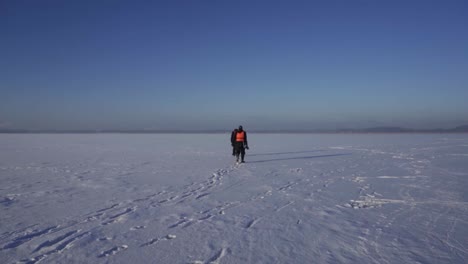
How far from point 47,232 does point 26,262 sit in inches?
38.4

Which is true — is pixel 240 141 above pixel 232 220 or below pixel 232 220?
above

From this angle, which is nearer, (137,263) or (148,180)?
(137,263)

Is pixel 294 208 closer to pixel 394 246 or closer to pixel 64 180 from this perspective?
pixel 394 246

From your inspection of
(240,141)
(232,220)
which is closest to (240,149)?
(240,141)

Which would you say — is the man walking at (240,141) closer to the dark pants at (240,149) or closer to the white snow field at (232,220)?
the dark pants at (240,149)

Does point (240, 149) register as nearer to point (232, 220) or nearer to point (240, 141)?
point (240, 141)

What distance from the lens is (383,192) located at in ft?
22.6

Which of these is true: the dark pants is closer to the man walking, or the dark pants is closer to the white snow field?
the man walking


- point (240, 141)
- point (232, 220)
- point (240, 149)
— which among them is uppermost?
point (240, 141)

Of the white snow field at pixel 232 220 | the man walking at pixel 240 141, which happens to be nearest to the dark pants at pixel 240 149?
the man walking at pixel 240 141

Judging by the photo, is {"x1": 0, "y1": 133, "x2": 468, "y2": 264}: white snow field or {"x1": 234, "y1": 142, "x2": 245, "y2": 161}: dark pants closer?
{"x1": 0, "y1": 133, "x2": 468, "y2": 264}: white snow field

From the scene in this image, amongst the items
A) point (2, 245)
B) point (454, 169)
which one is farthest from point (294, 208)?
point (454, 169)

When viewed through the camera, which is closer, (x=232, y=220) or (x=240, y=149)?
(x=232, y=220)

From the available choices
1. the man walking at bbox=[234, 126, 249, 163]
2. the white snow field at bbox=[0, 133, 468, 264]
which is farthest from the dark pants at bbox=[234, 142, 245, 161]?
the white snow field at bbox=[0, 133, 468, 264]
